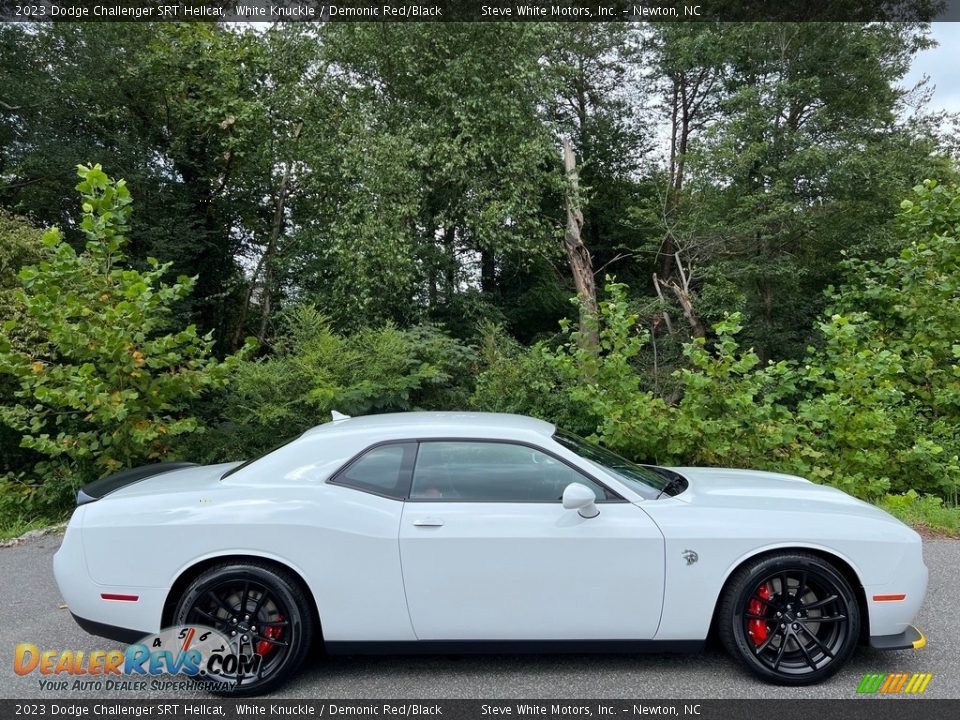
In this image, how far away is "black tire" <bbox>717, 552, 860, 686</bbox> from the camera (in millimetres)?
3240

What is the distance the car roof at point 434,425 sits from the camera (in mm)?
3621

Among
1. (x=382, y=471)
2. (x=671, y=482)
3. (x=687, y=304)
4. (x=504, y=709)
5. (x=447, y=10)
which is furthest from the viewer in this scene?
(x=687, y=304)

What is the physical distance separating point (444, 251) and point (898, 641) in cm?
1128

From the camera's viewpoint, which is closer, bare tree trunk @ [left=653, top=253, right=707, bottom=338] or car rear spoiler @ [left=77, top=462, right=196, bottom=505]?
car rear spoiler @ [left=77, top=462, right=196, bottom=505]

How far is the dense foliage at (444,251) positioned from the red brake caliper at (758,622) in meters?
3.50

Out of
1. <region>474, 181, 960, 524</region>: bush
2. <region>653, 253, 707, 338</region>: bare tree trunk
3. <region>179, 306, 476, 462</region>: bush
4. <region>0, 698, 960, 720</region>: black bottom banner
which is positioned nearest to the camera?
<region>0, 698, 960, 720</region>: black bottom banner

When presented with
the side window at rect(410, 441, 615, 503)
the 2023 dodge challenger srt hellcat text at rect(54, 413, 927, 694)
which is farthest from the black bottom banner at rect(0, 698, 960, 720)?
the side window at rect(410, 441, 615, 503)

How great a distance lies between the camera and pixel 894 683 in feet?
10.6

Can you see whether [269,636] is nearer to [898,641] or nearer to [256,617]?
[256,617]

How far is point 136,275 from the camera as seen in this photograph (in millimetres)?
6508

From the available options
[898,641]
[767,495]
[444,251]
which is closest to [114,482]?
[767,495]

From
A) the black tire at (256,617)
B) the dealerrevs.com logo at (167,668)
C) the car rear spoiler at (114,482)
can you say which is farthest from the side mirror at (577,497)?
the car rear spoiler at (114,482)

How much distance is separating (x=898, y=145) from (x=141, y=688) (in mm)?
15498

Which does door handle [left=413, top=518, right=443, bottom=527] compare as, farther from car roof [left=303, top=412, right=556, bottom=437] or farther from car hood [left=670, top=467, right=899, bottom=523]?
car hood [left=670, top=467, right=899, bottom=523]
